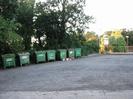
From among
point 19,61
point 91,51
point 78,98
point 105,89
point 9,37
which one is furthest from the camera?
point 91,51

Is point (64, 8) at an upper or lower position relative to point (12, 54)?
upper

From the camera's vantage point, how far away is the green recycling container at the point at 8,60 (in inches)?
1124

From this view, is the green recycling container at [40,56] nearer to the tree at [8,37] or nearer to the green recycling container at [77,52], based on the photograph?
the tree at [8,37]

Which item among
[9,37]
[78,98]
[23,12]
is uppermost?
[23,12]

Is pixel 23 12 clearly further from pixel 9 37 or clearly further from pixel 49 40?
pixel 9 37

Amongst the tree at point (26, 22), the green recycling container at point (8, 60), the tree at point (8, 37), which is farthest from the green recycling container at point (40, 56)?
the tree at point (26, 22)

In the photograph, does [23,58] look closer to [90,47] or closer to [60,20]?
[60,20]

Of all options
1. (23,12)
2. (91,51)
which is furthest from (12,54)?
(91,51)

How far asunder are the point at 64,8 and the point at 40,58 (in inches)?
420

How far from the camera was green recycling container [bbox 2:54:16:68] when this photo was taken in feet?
93.7

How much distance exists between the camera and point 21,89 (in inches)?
570

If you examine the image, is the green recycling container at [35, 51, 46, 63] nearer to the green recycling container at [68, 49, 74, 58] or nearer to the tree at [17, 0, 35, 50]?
the green recycling container at [68, 49, 74, 58]

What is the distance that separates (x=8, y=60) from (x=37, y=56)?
490cm

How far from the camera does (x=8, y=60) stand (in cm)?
2891
